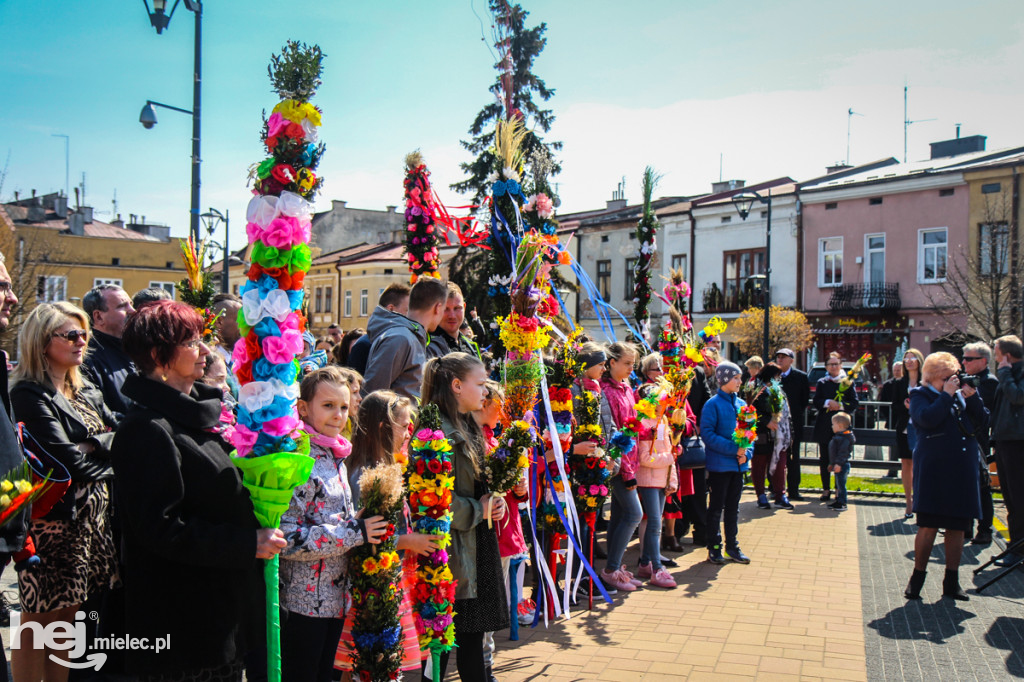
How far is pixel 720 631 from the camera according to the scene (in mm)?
5594

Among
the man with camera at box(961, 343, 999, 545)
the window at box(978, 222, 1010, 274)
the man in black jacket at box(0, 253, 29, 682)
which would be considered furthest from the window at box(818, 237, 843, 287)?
the man in black jacket at box(0, 253, 29, 682)

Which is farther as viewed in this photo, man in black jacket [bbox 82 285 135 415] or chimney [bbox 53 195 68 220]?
chimney [bbox 53 195 68 220]

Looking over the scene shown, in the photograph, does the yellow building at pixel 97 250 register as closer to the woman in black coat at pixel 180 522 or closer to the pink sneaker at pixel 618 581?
the pink sneaker at pixel 618 581

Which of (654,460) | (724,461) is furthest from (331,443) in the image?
(724,461)

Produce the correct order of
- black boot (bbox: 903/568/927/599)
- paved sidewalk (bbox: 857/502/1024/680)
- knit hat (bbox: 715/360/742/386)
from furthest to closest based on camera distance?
knit hat (bbox: 715/360/742/386) < black boot (bbox: 903/568/927/599) < paved sidewalk (bbox: 857/502/1024/680)

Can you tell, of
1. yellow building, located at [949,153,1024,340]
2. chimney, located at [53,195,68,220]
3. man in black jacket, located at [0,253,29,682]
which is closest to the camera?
man in black jacket, located at [0,253,29,682]

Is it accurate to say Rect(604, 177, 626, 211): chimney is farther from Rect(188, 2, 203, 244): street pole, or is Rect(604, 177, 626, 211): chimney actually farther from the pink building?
Rect(188, 2, 203, 244): street pole

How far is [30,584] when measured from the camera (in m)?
3.76

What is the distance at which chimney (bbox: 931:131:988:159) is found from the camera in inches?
1243

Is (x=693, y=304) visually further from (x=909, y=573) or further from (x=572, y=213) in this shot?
(x=909, y=573)

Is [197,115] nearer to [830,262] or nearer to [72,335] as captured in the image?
[72,335]

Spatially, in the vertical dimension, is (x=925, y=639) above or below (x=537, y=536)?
below

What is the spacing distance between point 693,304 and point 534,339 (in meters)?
29.7

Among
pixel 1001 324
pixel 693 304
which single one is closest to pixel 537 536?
pixel 1001 324
